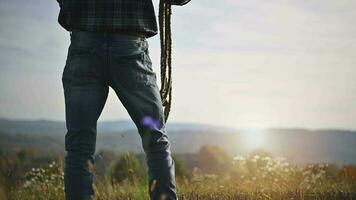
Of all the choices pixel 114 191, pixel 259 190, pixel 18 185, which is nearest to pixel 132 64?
pixel 259 190

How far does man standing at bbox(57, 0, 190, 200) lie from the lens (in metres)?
2.98

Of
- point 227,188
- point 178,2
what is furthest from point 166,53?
point 227,188

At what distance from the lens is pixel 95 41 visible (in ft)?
9.73

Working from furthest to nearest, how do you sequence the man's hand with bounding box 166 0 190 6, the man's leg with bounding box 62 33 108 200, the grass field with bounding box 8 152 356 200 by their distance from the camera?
the grass field with bounding box 8 152 356 200 < the man's hand with bounding box 166 0 190 6 < the man's leg with bounding box 62 33 108 200

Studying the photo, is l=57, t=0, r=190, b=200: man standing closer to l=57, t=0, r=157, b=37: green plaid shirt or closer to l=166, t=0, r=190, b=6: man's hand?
l=57, t=0, r=157, b=37: green plaid shirt

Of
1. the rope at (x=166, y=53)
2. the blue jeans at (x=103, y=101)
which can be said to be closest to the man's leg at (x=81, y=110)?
the blue jeans at (x=103, y=101)

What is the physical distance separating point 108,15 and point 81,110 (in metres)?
0.48

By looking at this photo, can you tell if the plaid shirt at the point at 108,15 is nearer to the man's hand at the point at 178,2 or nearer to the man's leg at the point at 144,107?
the man's leg at the point at 144,107

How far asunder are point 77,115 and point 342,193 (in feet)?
9.00

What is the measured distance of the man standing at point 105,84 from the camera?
2.98 metres

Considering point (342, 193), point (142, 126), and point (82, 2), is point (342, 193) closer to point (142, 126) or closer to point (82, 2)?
point (142, 126)

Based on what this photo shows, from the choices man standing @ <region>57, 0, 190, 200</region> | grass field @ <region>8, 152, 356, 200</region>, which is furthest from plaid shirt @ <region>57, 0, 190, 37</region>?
grass field @ <region>8, 152, 356, 200</region>

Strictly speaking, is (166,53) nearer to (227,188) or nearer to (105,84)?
(105,84)

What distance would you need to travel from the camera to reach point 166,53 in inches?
137
